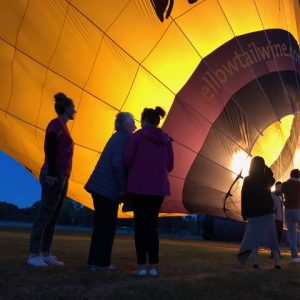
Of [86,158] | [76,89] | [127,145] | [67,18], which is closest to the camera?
[127,145]

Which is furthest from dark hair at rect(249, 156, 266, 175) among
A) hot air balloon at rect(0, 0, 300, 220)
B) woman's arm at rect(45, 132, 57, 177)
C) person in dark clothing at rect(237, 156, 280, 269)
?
woman's arm at rect(45, 132, 57, 177)

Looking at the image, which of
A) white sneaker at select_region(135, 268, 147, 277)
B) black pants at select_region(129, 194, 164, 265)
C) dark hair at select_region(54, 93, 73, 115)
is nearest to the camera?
white sneaker at select_region(135, 268, 147, 277)

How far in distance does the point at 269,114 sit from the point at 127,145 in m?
3.85

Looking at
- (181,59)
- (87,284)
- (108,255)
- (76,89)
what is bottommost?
(87,284)

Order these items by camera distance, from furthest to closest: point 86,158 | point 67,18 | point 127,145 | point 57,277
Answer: point 86,158 → point 67,18 → point 127,145 → point 57,277

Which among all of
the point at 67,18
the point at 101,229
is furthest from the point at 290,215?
the point at 67,18

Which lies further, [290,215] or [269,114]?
[269,114]

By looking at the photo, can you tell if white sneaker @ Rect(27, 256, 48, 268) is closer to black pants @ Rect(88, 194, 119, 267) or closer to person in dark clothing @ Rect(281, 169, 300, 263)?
black pants @ Rect(88, 194, 119, 267)

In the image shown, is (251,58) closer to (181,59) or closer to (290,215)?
(181,59)

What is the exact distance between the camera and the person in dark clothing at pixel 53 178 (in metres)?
4.34

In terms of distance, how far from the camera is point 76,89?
6.43 metres

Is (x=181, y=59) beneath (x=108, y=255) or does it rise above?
above

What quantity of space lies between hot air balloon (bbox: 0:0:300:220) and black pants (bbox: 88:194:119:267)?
8.09 ft

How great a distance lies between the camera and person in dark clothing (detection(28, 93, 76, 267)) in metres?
4.34
